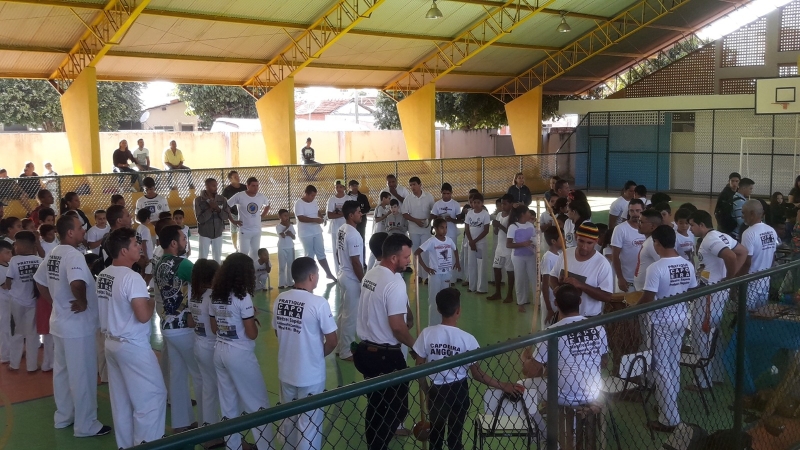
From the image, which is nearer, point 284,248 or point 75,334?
point 75,334

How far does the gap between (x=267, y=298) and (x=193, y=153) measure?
23496mm

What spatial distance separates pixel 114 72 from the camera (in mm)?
22688

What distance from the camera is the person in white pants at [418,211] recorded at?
12.6m

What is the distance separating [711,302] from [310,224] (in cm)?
727

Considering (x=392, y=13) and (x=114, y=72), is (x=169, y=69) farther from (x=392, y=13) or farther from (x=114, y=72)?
(x=392, y=13)

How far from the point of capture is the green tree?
148ft

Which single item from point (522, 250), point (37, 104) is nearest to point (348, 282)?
point (522, 250)

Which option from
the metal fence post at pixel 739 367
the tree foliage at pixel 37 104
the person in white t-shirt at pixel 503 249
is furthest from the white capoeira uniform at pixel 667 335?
the tree foliage at pixel 37 104

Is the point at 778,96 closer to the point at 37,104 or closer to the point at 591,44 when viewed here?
the point at 591,44

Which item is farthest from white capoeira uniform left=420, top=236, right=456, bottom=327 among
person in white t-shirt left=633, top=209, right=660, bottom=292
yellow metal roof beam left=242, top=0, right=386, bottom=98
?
yellow metal roof beam left=242, top=0, right=386, bottom=98

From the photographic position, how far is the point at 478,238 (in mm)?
11914

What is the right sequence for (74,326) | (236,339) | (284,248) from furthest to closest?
(284,248) → (74,326) → (236,339)

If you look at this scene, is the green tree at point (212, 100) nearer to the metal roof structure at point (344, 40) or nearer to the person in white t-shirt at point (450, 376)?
the metal roof structure at point (344, 40)

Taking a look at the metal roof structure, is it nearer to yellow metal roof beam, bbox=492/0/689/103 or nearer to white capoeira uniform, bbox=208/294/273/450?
yellow metal roof beam, bbox=492/0/689/103
